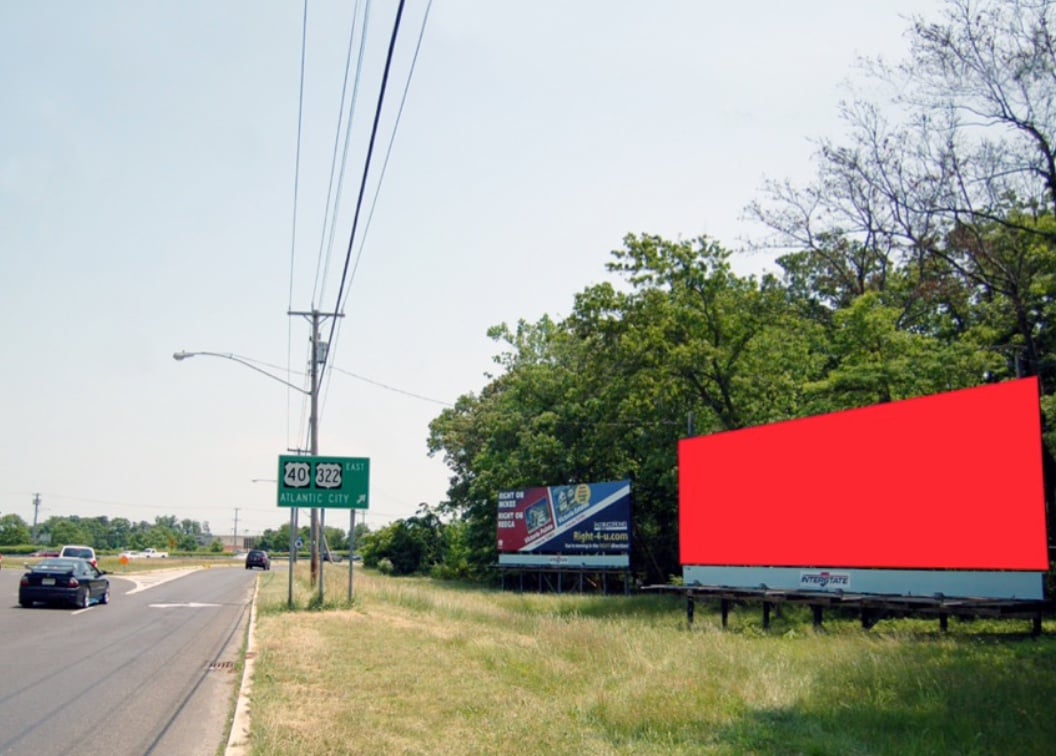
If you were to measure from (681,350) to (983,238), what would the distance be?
903 centimetres

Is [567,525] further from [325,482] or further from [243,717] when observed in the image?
[243,717]

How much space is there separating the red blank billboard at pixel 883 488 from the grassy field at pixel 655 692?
5.05 ft

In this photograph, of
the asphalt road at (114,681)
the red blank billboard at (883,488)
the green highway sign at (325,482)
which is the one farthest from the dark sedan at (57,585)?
the red blank billboard at (883,488)

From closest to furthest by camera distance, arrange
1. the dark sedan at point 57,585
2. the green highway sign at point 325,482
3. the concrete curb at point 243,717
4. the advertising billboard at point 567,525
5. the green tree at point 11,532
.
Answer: the concrete curb at point 243,717 < the green highway sign at point 325,482 < the dark sedan at point 57,585 < the advertising billboard at point 567,525 < the green tree at point 11,532

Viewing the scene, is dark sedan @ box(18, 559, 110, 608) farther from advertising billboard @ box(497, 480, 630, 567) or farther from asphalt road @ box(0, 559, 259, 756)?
advertising billboard @ box(497, 480, 630, 567)

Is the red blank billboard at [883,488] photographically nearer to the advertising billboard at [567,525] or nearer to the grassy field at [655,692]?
the grassy field at [655,692]

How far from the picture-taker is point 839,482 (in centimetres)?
1703

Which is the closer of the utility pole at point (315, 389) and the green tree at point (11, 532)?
the utility pole at point (315, 389)

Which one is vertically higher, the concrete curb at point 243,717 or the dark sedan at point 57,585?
the dark sedan at point 57,585

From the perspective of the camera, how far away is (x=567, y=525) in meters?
38.2

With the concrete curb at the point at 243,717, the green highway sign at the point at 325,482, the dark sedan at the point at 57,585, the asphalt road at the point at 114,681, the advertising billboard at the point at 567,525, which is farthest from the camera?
the advertising billboard at the point at 567,525

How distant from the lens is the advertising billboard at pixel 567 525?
3588 centimetres

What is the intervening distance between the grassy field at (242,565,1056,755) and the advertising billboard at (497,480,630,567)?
16.9 meters

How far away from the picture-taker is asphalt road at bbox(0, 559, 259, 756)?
372 inches
